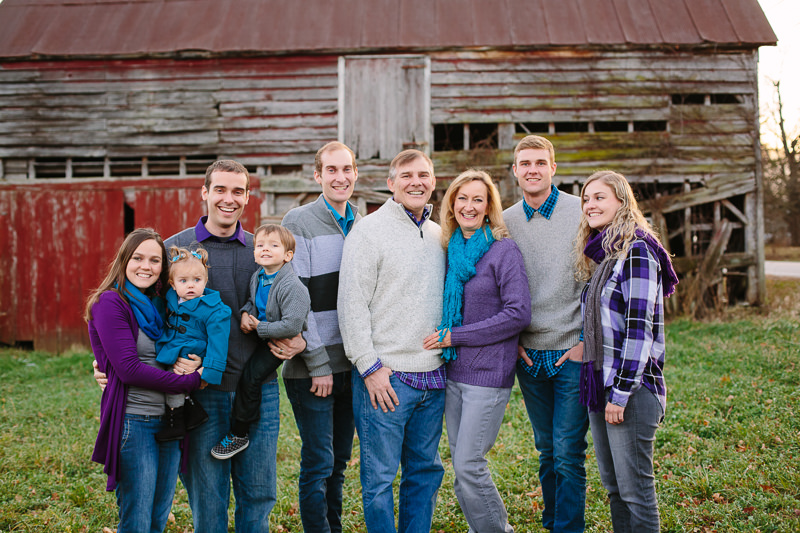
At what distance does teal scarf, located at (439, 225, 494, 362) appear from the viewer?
296 cm

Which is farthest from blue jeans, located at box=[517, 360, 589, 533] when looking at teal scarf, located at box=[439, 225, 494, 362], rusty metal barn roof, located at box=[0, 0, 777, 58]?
rusty metal barn roof, located at box=[0, 0, 777, 58]

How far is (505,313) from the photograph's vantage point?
115 inches

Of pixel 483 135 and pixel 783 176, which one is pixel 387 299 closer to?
pixel 483 135

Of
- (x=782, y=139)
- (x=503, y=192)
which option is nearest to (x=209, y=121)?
(x=503, y=192)

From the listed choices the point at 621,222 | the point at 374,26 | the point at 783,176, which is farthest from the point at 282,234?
the point at 783,176

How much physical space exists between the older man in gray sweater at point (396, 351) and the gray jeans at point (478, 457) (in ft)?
0.56

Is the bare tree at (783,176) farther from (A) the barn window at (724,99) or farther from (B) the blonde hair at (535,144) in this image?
(B) the blonde hair at (535,144)

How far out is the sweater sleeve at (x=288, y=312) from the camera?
9.15 feet

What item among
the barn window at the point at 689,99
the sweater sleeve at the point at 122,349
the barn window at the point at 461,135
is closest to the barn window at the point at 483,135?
the barn window at the point at 461,135

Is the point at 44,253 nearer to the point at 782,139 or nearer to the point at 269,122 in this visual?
the point at 269,122

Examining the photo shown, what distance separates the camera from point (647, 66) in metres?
10.2

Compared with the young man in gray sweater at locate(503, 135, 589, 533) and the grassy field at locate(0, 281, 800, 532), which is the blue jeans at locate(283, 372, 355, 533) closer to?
the grassy field at locate(0, 281, 800, 532)

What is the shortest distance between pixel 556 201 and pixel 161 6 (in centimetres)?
1118

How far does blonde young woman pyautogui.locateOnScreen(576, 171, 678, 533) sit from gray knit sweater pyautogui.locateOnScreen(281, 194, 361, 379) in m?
1.41
